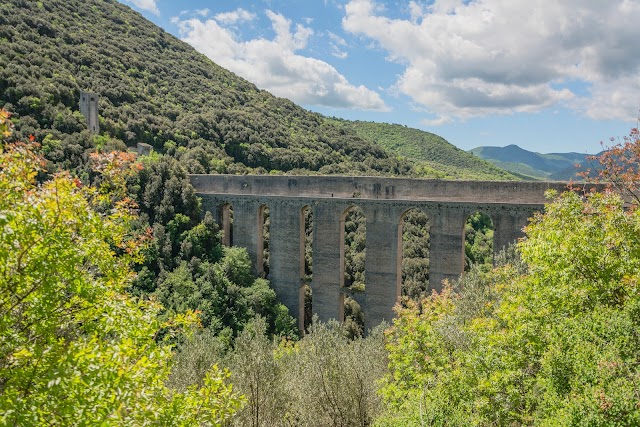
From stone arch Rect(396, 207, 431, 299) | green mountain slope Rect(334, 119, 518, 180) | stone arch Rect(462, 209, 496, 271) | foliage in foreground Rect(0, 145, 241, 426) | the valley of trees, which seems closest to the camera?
foliage in foreground Rect(0, 145, 241, 426)

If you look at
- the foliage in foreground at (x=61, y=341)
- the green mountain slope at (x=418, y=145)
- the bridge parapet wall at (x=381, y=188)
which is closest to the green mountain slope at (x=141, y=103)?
the bridge parapet wall at (x=381, y=188)

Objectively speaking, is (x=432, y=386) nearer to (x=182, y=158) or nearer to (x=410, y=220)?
(x=410, y=220)

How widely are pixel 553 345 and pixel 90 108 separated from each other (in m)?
27.1

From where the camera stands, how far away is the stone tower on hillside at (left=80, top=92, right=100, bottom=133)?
27094mm

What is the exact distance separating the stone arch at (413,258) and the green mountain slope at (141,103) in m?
9.62

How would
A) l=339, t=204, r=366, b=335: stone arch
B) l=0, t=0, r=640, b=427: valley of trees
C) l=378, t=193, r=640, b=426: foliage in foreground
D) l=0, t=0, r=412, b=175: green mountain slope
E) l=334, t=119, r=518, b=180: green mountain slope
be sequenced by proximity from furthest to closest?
l=334, t=119, r=518, b=180: green mountain slope < l=0, t=0, r=412, b=175: green mountain slope < l=339, t=204, r=366, b=335: stone arch < l=378, t=193, r=640, b=426: foliage in foreground < l=0, t=0, r=640, b=427: valley of trees

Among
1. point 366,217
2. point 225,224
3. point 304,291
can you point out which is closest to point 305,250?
point 304,291

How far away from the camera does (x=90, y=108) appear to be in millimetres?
27172

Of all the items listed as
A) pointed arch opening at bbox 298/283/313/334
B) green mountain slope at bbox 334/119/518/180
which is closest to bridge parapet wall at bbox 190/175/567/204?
pointed arch opening at bbox 298/283/313/334

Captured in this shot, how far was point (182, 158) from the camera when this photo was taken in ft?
88.9

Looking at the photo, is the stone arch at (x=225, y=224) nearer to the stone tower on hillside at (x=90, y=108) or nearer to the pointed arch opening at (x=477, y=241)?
the pointed arch opening at (x=477, y=241)

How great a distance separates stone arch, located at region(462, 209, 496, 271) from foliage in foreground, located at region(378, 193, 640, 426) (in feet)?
34.8

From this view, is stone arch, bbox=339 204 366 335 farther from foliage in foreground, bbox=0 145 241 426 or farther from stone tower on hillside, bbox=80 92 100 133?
stone tower on hillside, bbox=80 92 100 133

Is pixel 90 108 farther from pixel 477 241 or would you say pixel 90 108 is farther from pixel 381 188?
pixel 477 241
